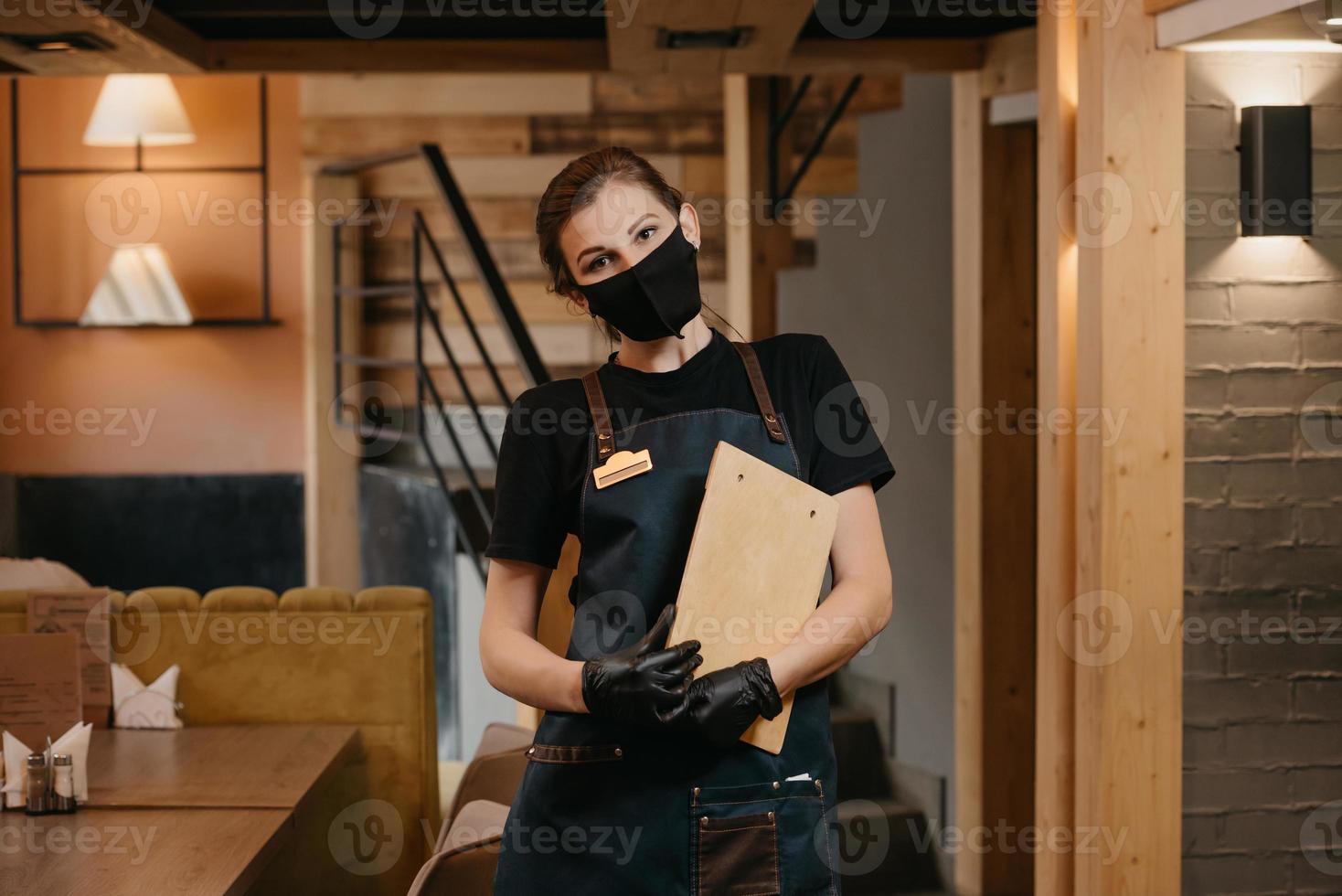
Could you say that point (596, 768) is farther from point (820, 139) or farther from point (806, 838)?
point (820, 139)

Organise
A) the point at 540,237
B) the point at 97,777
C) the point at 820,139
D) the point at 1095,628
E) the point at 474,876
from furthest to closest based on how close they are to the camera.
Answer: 1. the point at 820,139
2. the point at 1095,628
3. the point at 97,777
4. the point at 474,876
5. the point at 540,237

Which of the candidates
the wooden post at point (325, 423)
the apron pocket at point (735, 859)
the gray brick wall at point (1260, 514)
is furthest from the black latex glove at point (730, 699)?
the wooden post at point (325, 423)

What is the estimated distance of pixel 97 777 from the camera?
2270 millimetres

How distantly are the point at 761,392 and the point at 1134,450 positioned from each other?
1.24m

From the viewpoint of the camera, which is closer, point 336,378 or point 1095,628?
point 1095,628

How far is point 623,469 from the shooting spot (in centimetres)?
147

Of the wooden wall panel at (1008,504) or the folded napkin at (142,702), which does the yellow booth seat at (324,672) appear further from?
the wooden wall panel at (1008,504)

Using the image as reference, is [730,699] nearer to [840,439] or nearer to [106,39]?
[840,439]

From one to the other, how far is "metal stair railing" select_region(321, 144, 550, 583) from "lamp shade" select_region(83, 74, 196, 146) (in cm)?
62

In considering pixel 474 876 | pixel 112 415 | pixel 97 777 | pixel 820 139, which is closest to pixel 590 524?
pixel 474 876

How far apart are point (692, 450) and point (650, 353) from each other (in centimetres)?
14

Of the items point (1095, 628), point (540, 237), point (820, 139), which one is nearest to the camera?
point (540, 237)

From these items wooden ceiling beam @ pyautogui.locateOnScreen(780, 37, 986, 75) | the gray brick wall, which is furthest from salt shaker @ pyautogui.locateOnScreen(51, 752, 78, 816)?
wooden ceiling beam @ pyautogui.locateOnScreen(780, 37, 986, 75)

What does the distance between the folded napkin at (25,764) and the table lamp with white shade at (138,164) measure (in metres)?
3.46
